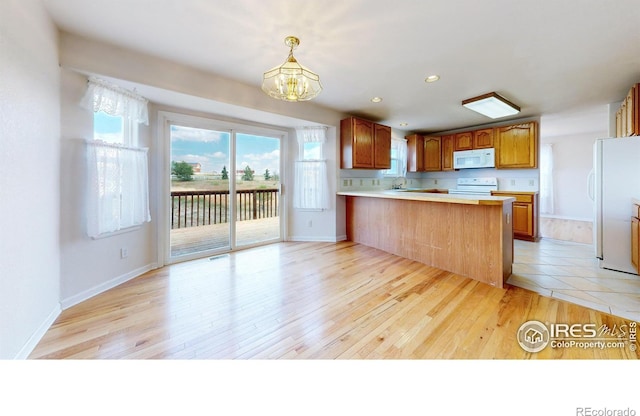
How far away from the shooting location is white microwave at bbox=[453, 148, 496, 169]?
478cm

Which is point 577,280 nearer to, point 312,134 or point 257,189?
point 312,134

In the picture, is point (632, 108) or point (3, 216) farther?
point (632, 108)

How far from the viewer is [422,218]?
323cm

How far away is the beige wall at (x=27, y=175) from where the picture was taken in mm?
1323

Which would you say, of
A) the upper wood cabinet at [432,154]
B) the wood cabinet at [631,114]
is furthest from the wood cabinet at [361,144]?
the wood cabinet at [631,114]

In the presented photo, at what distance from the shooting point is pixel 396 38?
206 centimetres

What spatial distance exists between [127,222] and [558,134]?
9.34 metres

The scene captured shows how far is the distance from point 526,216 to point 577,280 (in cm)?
211

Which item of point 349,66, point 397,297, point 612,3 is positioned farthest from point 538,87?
point 397,297

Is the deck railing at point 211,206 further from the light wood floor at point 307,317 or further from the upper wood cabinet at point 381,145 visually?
the upper wood cabinet at point 381,145

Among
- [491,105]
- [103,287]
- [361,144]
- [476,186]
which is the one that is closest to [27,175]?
[103,287]

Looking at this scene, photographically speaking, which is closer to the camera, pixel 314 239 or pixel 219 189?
pixel 219 189

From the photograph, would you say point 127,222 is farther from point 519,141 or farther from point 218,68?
point 519,141

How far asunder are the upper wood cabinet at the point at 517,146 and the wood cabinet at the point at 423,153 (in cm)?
120
